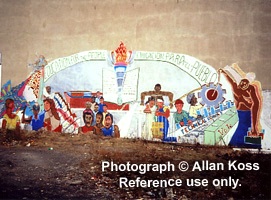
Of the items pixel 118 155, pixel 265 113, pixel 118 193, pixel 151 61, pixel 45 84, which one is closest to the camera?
pixel 118 193

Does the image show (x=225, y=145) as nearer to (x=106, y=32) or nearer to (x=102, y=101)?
(x=102, y=101)

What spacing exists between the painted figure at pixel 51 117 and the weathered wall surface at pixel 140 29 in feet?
4.62

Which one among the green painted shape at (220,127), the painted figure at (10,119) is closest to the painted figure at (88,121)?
the painted figure at (10,119)

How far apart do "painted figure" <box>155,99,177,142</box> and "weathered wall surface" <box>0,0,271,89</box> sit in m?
1.89

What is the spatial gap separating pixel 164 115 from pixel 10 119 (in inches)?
226

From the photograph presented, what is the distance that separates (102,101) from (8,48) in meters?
4.11

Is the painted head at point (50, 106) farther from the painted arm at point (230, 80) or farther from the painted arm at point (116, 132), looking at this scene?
the painted arm at point (230, 80)

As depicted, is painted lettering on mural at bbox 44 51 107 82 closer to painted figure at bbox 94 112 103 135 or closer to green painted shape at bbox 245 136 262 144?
painted figure at bbox 94 112 103 135

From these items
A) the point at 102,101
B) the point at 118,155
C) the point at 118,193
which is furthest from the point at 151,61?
the point at 118,193

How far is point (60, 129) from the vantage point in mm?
8953

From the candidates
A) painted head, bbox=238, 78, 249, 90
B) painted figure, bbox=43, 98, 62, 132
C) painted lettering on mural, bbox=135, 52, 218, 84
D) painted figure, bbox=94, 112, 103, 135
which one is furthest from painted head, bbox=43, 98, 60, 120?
painted head, bbox=238, 78, 249, 90

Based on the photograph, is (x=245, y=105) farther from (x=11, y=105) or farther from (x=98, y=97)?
(x=11, y=105)

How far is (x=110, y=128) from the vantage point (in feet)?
28.5

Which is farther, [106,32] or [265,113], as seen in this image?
[106,32]
